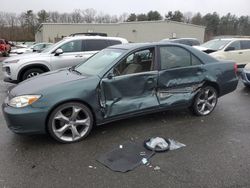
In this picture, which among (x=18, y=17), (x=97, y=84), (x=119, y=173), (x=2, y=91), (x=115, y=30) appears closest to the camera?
(x=119, y=173)

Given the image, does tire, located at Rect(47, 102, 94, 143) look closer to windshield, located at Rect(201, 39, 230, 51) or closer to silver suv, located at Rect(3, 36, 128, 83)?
silver suv, located at Rect(3, 36, 128, 83)

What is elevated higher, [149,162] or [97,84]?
[97,84]

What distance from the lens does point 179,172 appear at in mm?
3115

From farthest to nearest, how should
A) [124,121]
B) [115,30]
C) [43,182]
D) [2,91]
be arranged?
[115,30] < [2,91] < [124,121] < [43,182]

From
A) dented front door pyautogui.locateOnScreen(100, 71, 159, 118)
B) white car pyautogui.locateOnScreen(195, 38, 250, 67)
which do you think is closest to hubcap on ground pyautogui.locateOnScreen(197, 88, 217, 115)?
dented front door pyautogui.locateOnScreen(100, 71, 159, 118)

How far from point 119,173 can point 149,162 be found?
0.48 m

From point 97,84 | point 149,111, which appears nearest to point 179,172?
point 149,111

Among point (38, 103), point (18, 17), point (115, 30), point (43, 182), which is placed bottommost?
point (43, 182)

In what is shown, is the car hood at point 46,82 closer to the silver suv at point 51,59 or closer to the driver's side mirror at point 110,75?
the driver's side mirror at point 110,75

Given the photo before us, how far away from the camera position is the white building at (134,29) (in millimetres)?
38125

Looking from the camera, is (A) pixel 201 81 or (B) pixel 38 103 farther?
(A) pixel 201 81

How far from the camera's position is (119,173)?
10.2 feet

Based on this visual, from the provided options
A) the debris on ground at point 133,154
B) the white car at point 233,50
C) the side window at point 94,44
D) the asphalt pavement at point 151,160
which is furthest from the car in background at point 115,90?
the white car at point 233,50

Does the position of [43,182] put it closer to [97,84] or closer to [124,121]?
[97,84]
